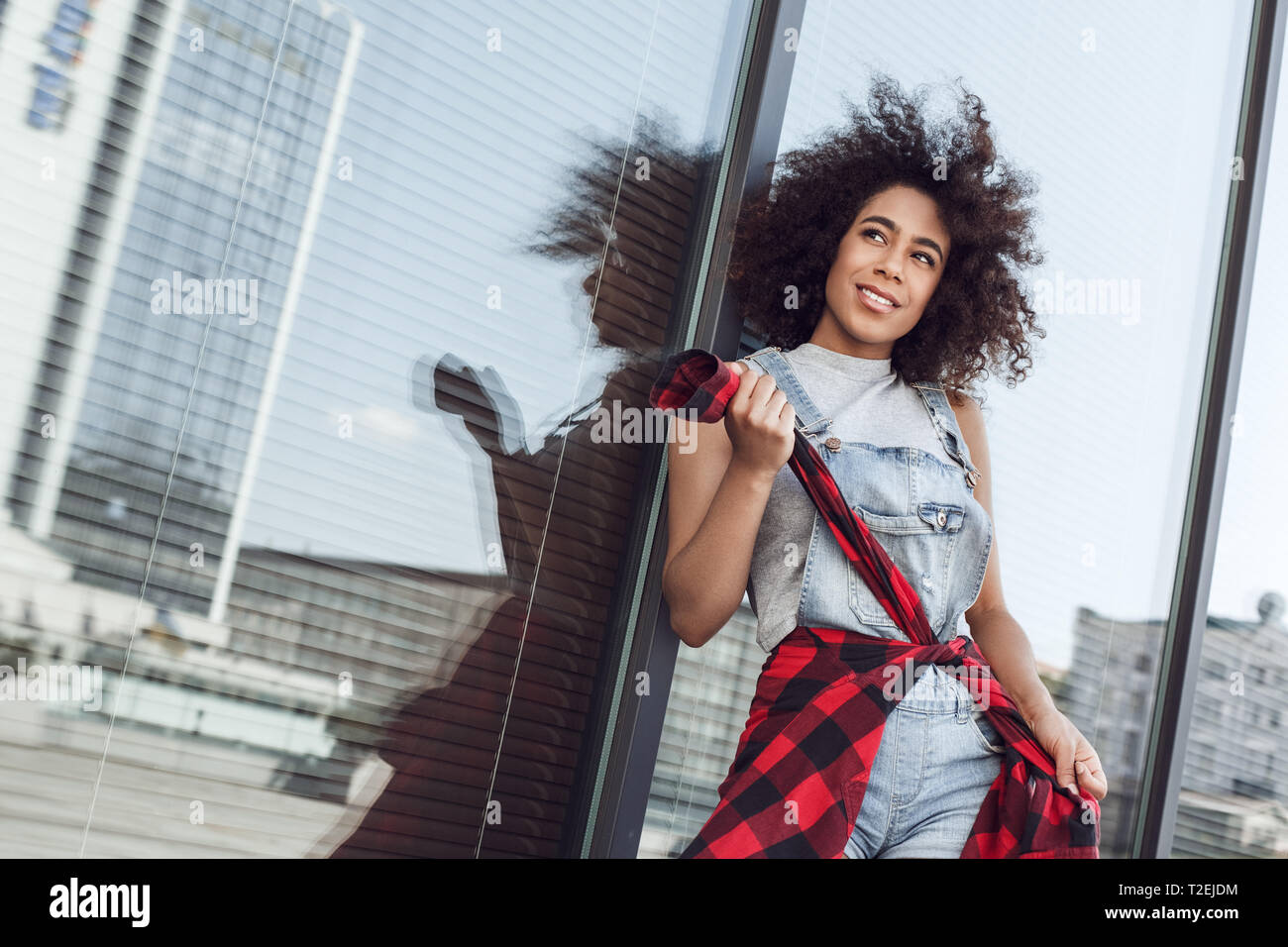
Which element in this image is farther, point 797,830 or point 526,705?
point 526,705

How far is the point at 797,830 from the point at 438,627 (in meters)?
0.50

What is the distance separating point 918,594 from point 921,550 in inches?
2.4

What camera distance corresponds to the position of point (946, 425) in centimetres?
155

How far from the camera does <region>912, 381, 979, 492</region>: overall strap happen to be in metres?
1.52

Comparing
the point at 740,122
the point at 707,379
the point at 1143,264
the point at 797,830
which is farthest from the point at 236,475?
the point at 1143,264

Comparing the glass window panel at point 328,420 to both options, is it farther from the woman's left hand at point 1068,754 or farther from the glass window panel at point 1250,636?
the glass window panel at point 1250,636

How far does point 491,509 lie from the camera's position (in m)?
1.37

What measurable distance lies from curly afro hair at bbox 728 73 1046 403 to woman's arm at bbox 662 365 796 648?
0.96 feet

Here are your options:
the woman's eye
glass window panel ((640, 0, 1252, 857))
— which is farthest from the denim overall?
glass window panel ((640, 0, 1252, 857))

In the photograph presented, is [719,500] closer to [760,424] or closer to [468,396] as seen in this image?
[760,424]

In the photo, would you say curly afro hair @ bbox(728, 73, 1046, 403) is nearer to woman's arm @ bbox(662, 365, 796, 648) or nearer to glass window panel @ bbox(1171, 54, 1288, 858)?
woman's arm @ bbox(662, 365, 796, 648)
